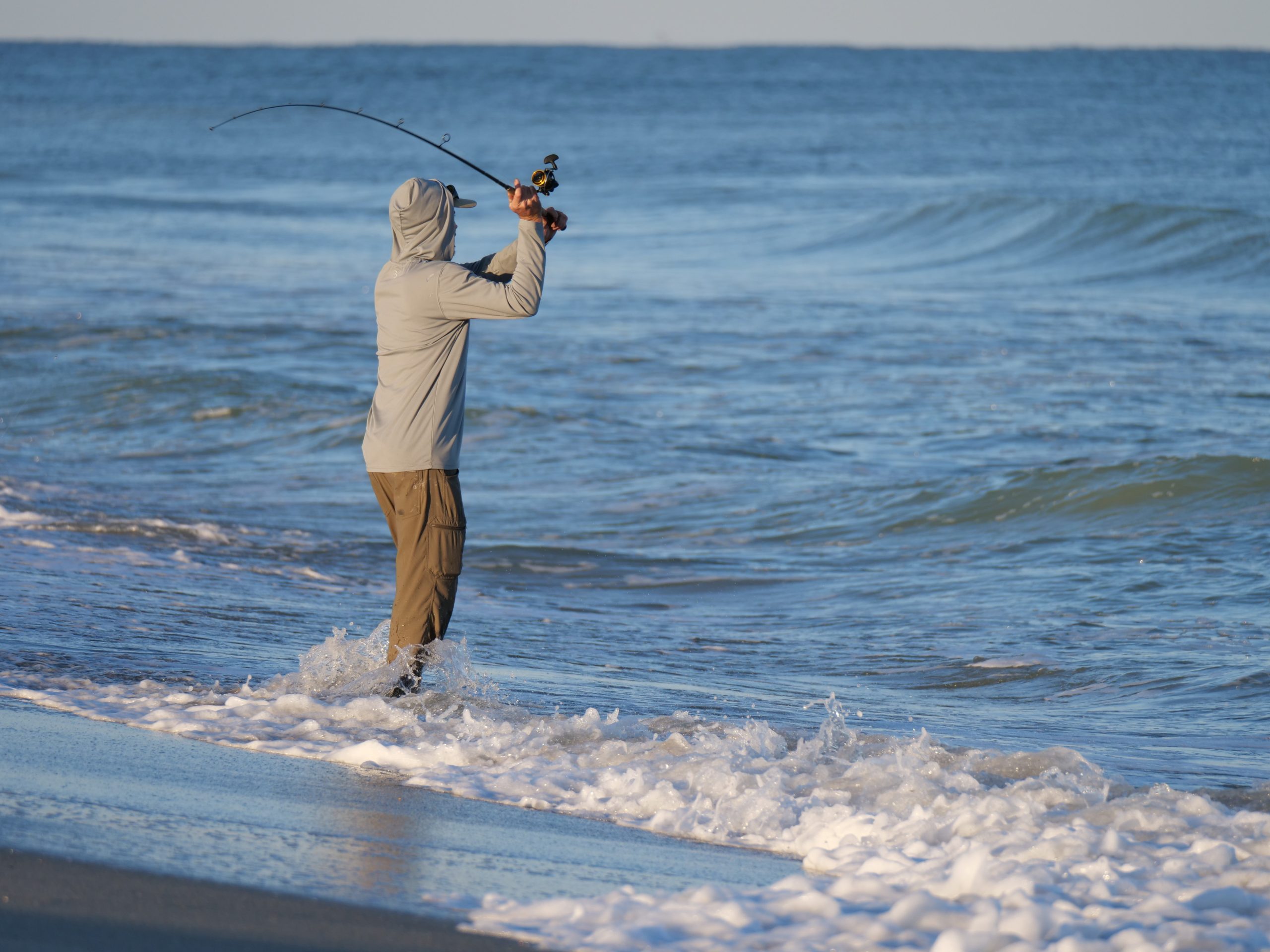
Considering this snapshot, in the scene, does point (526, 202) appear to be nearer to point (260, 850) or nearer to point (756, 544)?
point (260, 850)

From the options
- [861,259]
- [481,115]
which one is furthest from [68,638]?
[481,115]

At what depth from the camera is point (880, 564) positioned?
8266 millimetres

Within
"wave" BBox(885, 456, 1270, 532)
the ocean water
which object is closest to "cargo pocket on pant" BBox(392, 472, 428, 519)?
the ocean water

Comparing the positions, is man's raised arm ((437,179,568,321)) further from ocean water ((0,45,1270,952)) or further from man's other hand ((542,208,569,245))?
ocean water ((0,45,1270,952))

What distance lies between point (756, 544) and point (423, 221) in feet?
14.5

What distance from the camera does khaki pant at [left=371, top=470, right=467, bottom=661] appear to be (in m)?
4.77

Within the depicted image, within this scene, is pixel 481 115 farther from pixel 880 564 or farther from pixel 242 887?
pixel 242 887

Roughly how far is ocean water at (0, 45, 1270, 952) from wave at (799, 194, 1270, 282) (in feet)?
0.35

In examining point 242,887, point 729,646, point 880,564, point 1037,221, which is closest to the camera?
point 242,887

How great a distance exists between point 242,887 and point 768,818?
4.89ft

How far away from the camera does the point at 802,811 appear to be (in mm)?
3998

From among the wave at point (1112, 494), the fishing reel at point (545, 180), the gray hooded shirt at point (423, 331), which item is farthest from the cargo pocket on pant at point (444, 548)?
the wave at point (1112, 494)

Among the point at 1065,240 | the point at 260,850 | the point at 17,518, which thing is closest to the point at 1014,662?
the point at 260,850

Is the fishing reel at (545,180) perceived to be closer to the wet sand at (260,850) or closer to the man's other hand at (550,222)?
the man's other hand at (550,222)
